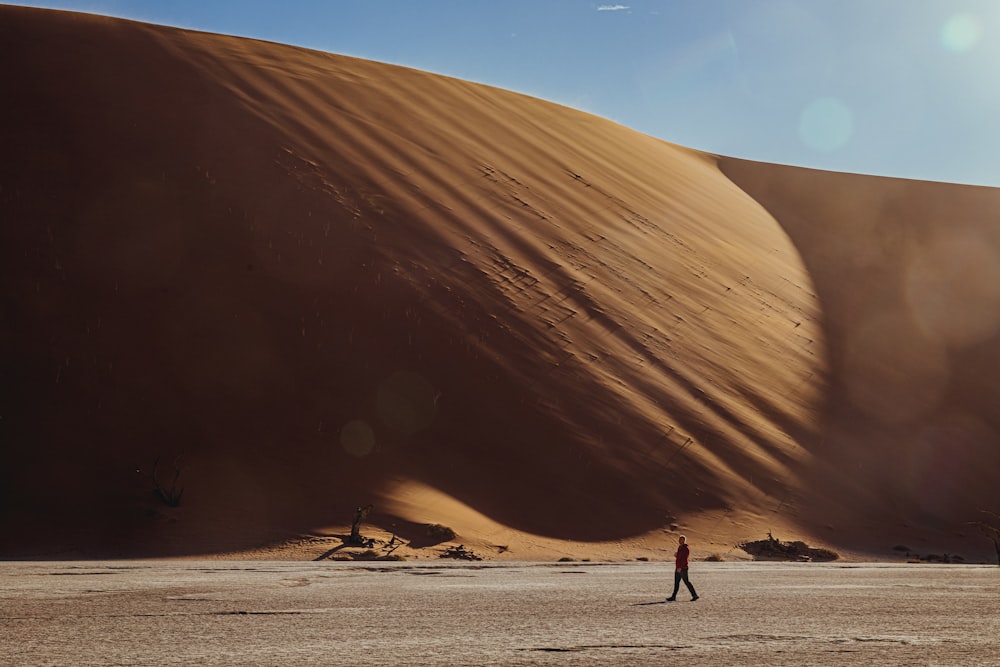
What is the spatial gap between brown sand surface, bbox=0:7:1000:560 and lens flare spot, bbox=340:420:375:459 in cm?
9

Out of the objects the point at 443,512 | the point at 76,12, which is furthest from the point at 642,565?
the point at 76,12

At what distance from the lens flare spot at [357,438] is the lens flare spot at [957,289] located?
24327mm

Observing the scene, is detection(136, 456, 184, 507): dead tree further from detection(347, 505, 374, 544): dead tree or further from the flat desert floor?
the flat desert floor

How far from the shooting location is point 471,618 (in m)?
9.31

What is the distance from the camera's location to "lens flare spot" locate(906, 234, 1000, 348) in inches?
1550

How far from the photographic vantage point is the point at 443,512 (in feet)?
71.5

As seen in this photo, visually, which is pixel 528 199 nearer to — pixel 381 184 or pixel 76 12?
pixel 381 184

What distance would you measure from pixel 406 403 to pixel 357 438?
71.1 inches

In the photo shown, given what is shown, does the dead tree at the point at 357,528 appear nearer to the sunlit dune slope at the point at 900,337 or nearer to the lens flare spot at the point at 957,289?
the sunlit dune slope at the point at 900,337

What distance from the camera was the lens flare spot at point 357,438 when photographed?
76.4ft

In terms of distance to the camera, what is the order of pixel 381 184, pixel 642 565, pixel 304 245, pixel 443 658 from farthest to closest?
pixel 381 184, pixel 304 245, pixel 642 565, pixel 443 658

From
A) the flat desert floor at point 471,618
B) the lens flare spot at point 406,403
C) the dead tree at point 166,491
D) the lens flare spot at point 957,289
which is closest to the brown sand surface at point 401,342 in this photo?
the lens flare spot at point 406,403

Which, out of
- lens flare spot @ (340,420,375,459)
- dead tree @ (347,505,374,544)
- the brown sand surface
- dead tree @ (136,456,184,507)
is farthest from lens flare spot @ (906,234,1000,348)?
dead tree @ (136,456,184,507)

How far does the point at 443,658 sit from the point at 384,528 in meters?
14.2
